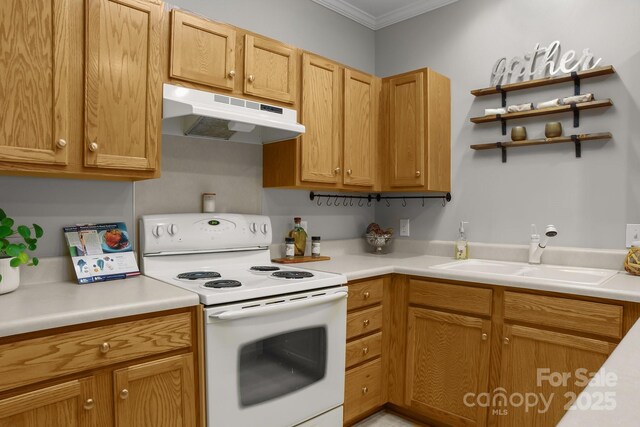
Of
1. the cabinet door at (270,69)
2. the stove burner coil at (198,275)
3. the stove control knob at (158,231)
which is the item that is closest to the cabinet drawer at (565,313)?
the stove burner coil at (198,275)

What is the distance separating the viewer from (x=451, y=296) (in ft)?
7.37

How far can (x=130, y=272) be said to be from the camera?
1946mm

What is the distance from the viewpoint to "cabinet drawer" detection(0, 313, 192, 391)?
123 cm

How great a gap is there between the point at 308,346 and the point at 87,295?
940 mm

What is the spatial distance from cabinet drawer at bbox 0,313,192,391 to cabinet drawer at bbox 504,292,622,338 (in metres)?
1.48

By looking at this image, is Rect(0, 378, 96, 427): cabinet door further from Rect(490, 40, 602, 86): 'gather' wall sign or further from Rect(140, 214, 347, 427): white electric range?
Rect(490, 40, 602, 86): 'gather' wall sign

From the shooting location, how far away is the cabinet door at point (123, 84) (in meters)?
1.68

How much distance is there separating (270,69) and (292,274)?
110 cm

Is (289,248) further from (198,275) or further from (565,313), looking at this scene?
(565,313)

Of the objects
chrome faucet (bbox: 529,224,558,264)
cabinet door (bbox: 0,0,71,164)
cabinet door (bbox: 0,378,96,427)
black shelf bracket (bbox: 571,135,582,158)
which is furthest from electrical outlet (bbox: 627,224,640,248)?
cabinet door (bbox: 0,0,71,164)

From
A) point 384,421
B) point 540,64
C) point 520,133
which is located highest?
point 540,64

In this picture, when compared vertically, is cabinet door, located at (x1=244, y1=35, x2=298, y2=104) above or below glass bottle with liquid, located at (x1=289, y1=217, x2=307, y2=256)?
above

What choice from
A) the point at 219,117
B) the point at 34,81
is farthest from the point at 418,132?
the point at 34,81

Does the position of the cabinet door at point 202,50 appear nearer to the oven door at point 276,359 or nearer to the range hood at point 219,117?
the range hood at point 219,117
